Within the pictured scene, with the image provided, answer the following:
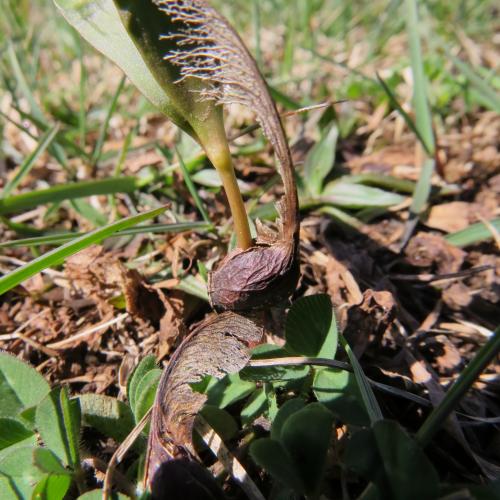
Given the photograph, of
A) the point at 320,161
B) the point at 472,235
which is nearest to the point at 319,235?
the point at 320,161

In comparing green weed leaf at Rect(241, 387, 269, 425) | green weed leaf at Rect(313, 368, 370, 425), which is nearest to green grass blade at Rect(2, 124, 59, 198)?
green weed leaf at Rect(241, 387, 269, 425)

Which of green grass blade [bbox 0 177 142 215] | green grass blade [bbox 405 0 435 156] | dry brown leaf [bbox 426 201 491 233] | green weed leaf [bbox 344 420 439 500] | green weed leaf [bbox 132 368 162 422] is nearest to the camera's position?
green weed leaf [bbox 344 420 439 500]

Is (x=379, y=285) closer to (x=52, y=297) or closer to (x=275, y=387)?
(x=275, y=387)

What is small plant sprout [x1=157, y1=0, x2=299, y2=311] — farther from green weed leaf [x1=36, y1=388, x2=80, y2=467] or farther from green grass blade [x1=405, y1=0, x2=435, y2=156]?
green grass blade [x1=405, y1=0, x2=435, y2=156]

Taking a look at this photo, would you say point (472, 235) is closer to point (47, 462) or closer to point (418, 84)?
point (418, 84)

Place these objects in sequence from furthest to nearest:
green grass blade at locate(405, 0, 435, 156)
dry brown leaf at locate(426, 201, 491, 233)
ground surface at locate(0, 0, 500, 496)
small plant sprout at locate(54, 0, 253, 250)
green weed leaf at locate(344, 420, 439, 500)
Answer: green grass blade at locate(405, 0, 435, 156)
dry brown leaf at locate(426, 201, 491, 233)
ground surface at locate(0, 0, 500, 496)
small plant sprout at locate(54, 0, 253, 250)
green weed leaf at locate(344, 420, 439, 500)

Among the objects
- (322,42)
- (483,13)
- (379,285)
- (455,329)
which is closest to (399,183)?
(379,285)
